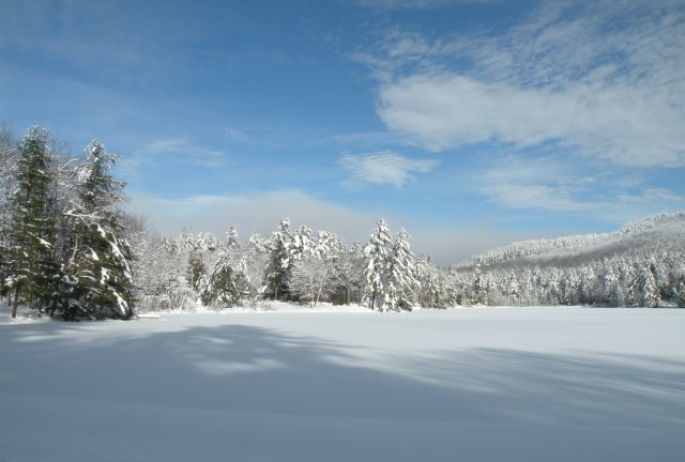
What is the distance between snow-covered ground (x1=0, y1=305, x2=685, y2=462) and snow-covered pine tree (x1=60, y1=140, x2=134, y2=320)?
45.1ft

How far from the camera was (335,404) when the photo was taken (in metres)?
7.63

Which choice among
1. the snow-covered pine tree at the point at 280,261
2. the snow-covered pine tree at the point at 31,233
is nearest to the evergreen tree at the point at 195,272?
the snow-covered pine tree at the point at 280,261

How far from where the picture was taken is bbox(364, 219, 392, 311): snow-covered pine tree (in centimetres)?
5703

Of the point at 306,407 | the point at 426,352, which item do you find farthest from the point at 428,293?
the point at 306,407

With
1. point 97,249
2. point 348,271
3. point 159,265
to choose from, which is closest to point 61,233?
point 97,249

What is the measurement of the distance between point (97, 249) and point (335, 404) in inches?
1077

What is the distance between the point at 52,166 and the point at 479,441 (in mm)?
33011

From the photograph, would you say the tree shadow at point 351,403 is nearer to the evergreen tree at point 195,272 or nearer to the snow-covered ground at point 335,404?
the snow-covered ground at point 335,404

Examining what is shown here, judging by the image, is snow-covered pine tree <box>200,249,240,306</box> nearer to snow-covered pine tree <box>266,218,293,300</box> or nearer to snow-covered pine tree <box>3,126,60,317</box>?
snow-covered pine tree <box>266,218,293,300</box>

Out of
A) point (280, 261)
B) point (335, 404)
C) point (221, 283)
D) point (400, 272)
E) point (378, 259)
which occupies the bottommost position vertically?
point (335, 404)

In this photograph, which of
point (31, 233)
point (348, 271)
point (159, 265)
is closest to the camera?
point (31, 233)

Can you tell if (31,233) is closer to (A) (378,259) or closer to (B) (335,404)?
(B) (335,404)

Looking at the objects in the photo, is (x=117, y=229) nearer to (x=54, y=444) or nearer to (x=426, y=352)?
(x=426, y=352)

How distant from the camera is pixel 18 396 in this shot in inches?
295
